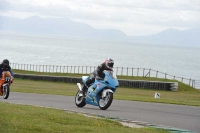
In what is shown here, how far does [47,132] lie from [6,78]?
1189 centimetres

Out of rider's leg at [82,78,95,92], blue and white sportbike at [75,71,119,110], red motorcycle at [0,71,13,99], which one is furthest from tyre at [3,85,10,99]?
blue and white sportbike at [75,71,119,110]

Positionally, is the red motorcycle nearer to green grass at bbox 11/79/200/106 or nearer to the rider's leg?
the rider's leg

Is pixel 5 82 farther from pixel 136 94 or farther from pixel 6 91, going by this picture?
pixel 136 94

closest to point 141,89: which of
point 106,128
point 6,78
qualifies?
point 6,78

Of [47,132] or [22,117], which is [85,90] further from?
[47,132]

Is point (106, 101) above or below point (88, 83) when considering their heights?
below

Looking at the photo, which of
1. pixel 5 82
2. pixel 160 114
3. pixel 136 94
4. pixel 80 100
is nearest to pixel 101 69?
pixel 80 100

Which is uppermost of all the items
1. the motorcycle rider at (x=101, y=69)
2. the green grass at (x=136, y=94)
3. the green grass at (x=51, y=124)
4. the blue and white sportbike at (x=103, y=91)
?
the motorcycle rider at (x=101, y=69)

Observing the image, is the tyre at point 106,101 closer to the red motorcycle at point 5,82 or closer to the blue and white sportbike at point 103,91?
the blue and white sportbike at point 103,91

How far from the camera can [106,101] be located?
17297 millimetres

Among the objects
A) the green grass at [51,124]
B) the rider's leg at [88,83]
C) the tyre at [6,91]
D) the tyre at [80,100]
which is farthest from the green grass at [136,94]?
the green grass at [51,124]

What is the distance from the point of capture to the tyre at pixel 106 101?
670 inches

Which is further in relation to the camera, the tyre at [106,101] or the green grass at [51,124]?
the tyre at [106,101]

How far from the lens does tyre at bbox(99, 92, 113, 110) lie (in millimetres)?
17016
